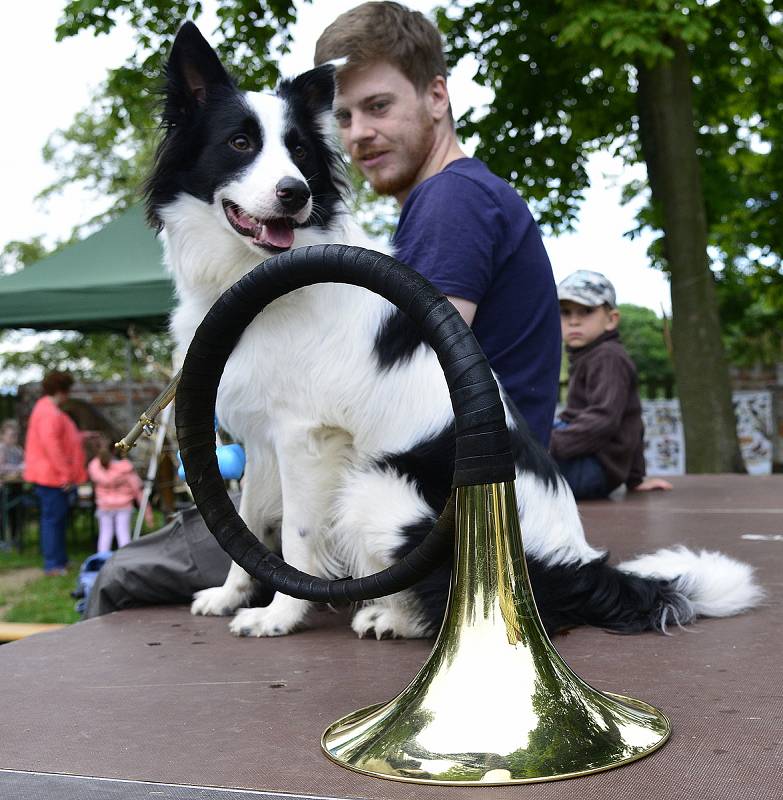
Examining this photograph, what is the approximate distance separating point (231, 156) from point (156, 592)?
1.25 m

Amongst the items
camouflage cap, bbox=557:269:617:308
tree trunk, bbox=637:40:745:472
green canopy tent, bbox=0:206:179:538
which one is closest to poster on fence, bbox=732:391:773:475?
tree trunk, bbox=637:40:745:472

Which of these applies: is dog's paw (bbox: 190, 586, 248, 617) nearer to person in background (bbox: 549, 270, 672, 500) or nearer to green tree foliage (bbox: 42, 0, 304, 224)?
person in background (bbox: 549, 270, 672, 500)

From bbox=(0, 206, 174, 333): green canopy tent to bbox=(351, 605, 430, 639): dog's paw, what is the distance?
18.9 feet

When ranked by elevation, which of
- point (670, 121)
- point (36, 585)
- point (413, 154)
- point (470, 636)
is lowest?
point (36, 585)

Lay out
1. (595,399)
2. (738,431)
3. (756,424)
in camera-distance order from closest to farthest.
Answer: (595,399)
(738,431)
(756,424)

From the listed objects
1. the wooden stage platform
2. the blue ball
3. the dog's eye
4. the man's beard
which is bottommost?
the wooden stage platform

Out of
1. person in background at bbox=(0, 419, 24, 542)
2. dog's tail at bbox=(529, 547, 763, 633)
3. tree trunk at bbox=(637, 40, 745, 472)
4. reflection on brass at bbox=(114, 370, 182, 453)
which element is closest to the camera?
reflection on brass at bbox=(114, 370, 182, 453)

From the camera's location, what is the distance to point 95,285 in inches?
311

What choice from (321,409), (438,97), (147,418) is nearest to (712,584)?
(321,409)

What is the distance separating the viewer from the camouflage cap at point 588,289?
517 centimetres

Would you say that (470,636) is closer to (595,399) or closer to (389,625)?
(389,625)

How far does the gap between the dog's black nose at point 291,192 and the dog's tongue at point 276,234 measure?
0.28ft

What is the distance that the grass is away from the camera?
22.1 feet

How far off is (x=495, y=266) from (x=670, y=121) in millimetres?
7298
